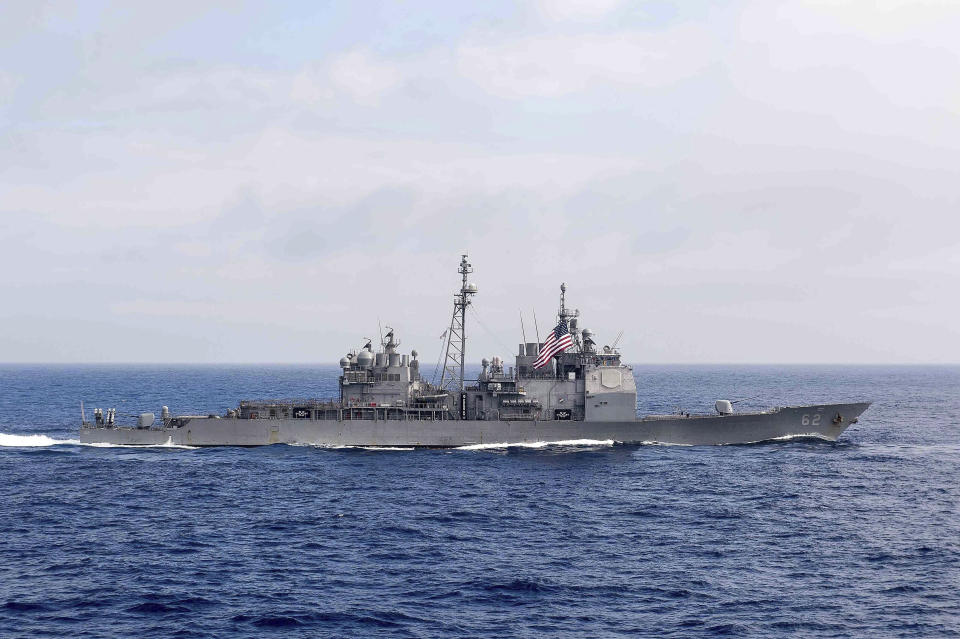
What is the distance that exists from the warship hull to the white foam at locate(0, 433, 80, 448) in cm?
291

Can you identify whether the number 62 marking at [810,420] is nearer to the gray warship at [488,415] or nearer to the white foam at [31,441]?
the gray warship at [488,415]

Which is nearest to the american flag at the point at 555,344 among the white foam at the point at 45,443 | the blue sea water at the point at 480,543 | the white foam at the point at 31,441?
the blue sea water at the point at 480,543

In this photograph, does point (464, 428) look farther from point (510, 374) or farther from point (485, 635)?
point (485, 635)

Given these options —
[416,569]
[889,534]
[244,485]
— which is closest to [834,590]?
[889,534]

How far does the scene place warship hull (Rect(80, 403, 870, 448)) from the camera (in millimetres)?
57406

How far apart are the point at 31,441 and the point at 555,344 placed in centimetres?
4335

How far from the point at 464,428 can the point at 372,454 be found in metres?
7.09

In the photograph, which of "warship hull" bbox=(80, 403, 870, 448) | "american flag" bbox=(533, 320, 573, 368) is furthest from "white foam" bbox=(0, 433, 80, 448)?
"american flag" bbox=(533, 320, 573, 368)

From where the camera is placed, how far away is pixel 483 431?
189ft

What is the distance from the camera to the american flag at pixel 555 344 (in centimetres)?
5550

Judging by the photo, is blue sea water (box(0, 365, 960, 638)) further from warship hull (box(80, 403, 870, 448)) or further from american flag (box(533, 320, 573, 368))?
american flag (box(533, 320, 573, 368))

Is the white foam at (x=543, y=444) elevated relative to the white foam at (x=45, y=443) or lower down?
elevated

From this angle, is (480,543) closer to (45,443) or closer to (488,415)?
(488,415)

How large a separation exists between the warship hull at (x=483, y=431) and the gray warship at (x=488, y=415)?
0.08 meters
